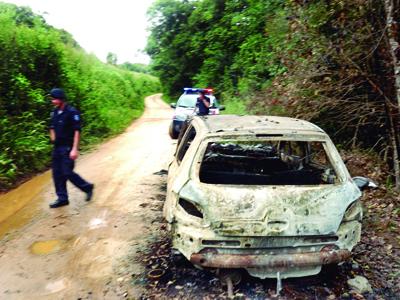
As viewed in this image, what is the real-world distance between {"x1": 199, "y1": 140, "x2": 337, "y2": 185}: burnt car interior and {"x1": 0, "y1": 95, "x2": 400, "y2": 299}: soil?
3.24 ft

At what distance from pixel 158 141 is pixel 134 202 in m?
6.75

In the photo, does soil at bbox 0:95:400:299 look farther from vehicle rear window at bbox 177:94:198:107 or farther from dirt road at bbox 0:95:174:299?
vehicle rear window at bbox 177:94:198:107

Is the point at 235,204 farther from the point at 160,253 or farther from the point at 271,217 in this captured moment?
the point at 160,253

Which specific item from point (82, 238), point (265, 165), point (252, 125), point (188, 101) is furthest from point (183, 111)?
point (252, 125)

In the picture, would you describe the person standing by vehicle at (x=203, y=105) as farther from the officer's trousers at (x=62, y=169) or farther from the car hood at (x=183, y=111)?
the officer's trousers at (x=62, y=169)

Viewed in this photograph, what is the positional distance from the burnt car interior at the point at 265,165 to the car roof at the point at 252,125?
0.53 ft

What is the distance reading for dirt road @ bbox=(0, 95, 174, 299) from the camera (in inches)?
154

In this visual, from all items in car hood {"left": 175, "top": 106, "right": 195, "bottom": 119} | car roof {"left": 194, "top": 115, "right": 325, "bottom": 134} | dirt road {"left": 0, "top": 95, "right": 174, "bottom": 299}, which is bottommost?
dirt road {"left": 0, "top": 95, "right": 174, "bottom": 299}

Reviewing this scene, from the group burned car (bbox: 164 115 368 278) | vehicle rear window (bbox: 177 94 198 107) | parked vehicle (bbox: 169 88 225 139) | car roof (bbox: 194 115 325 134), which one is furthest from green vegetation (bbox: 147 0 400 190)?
burned car (bbox: 164 115 368 278)

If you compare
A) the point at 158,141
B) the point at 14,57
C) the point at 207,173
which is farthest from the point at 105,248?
the point at 158,141

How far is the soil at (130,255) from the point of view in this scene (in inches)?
149

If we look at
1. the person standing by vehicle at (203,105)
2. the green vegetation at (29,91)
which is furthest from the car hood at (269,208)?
the person standing by vehicle at (203,105)

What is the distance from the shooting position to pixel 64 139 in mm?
5957

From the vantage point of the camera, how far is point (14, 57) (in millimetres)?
9570
